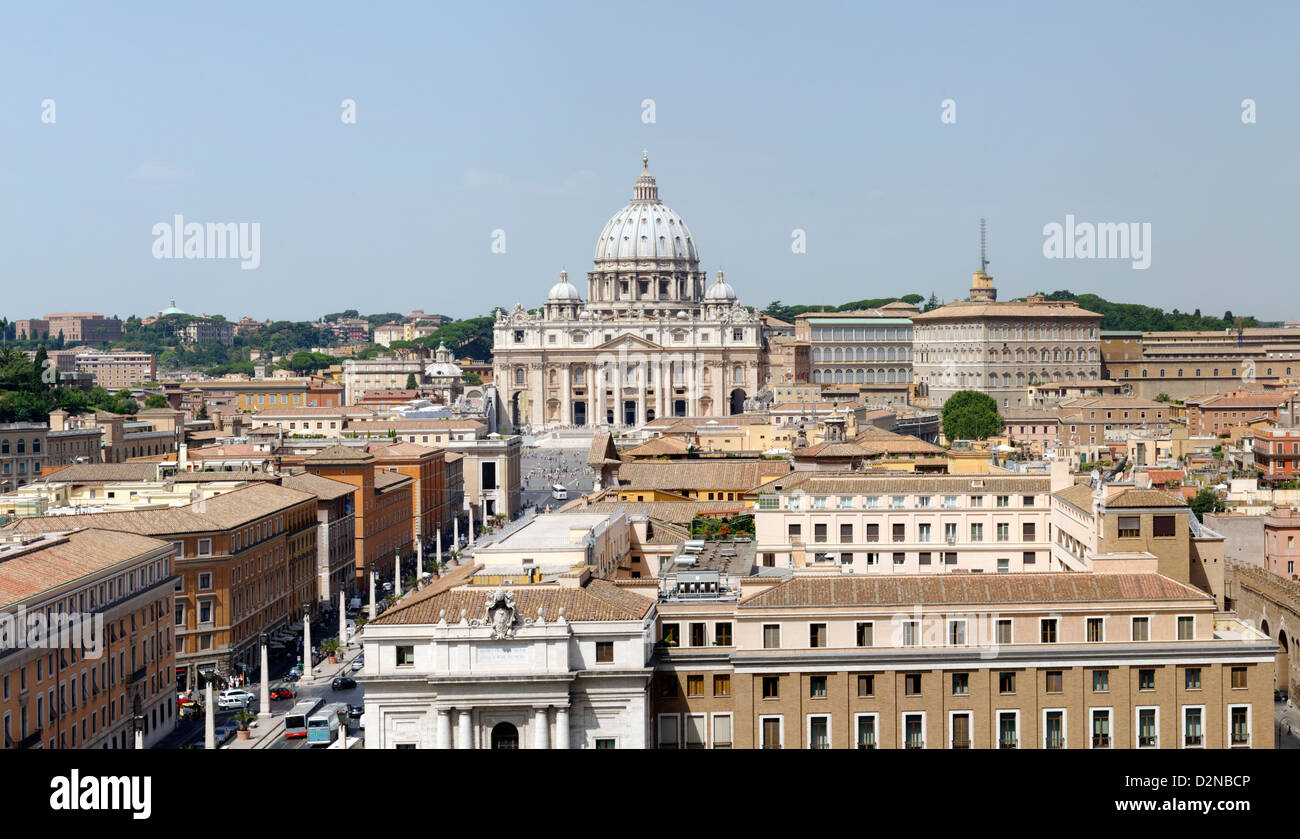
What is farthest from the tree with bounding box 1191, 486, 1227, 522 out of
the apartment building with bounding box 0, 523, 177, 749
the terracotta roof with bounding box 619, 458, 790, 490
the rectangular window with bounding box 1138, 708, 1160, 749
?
the rectangular window with bounding box 1138, 708, 1160, 749

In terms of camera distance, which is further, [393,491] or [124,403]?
[124,403]

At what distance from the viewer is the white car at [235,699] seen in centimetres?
2323

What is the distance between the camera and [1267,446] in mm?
45094

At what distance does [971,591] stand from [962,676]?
0.93 metres

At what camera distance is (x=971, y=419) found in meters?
65.7

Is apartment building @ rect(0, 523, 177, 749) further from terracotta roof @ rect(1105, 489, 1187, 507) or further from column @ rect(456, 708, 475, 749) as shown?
terracotta roof @ rect(1105, 489, 1187, 507)

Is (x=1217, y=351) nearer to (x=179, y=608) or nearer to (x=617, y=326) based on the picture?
(x=617, y=326)

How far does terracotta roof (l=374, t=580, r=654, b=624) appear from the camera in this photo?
12969mm

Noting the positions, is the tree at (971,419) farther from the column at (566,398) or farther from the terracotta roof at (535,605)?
the terracotta roof at (535,605)

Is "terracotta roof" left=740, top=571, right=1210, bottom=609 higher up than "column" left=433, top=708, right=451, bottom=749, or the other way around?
"terracotta roof" left=740, top=571, right=1210, bottom=609

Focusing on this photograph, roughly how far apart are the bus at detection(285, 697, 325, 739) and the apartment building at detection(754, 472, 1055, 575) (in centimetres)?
576

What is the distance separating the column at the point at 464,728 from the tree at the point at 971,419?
51.3m
